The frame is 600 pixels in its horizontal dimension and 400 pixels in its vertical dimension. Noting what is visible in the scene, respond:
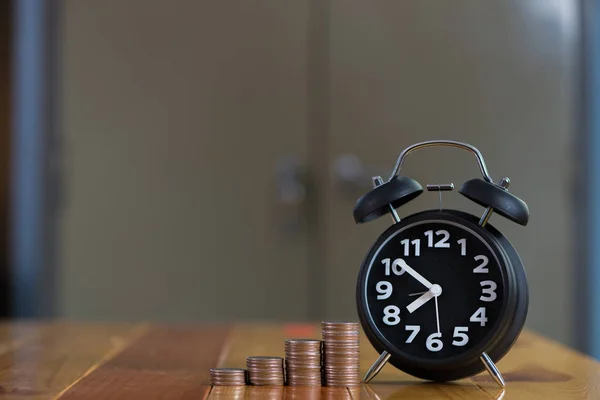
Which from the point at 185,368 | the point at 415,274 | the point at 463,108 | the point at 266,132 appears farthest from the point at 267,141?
the point at 415,274

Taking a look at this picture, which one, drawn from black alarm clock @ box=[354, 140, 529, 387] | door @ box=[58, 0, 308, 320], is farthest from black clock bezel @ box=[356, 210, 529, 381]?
door @ box=[58, 0, 308, 320]

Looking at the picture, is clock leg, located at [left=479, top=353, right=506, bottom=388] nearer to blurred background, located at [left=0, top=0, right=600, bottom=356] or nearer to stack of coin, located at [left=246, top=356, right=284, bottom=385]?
stack of coin, located at [left=246, top=356, right=284, bottom=385]

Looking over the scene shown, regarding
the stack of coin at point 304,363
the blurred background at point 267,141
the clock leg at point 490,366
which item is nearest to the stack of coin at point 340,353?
the stack of coin at point 304,363

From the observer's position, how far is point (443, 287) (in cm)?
114

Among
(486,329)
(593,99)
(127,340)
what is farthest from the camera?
(593,99)

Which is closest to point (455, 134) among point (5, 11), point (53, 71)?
point (53, 71)

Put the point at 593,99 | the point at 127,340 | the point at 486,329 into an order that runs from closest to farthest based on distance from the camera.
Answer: the point at 486,329 → the point at 127,340 → the point at 593,99

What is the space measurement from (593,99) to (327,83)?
973 millimetres

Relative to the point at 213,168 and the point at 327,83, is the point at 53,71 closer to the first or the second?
the point at 213,168

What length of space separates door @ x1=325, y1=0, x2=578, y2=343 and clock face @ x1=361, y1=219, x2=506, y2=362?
2.01 meters

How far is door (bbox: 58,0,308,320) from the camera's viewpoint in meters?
3.30

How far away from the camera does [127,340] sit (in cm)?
175

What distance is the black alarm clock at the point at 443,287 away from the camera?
1115mm

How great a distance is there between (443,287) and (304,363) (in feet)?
0.68
